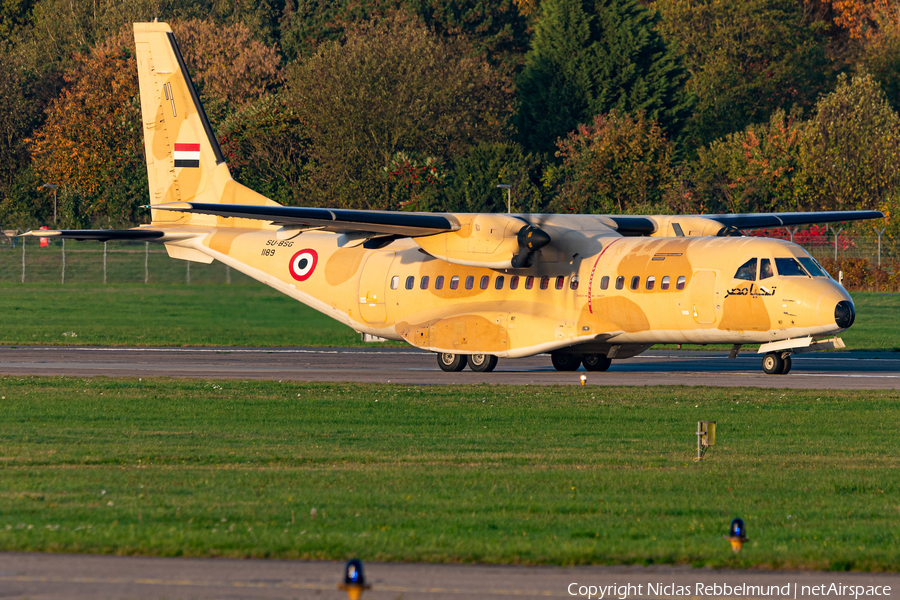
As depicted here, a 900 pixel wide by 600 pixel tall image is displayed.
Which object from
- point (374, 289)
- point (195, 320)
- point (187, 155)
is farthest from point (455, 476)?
point (195, 320)

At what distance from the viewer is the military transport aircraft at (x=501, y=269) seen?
25.9 m

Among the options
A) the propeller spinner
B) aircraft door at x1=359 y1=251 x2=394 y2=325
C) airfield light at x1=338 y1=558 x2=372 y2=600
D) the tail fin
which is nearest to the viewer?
airfield light at x1=338 y1=558 x2=372 y2=600

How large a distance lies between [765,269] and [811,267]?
3.57ft

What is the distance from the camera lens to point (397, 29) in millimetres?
80875

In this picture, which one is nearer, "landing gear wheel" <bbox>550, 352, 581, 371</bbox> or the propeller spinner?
the propeller spinner

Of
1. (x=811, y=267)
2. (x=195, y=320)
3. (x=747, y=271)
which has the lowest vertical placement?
(x=195, y=320)

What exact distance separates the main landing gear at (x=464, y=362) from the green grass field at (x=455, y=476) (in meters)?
5.78

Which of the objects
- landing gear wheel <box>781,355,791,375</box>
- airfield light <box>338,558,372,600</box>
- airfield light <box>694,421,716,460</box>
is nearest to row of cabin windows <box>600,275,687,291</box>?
landing gear wheel <box>781,355,791,375</box>

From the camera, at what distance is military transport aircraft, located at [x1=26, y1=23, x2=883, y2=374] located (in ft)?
84.8

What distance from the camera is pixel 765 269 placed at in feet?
84.4

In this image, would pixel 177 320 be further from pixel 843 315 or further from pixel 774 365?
pixel 843 315

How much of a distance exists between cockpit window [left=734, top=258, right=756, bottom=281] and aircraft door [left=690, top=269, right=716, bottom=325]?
538 millimetres

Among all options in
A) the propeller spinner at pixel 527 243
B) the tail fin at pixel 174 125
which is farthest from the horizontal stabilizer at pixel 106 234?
the propeller spinner at pixel 527 243

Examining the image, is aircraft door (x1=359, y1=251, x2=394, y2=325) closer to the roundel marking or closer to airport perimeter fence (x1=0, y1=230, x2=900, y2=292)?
the roundel marking
